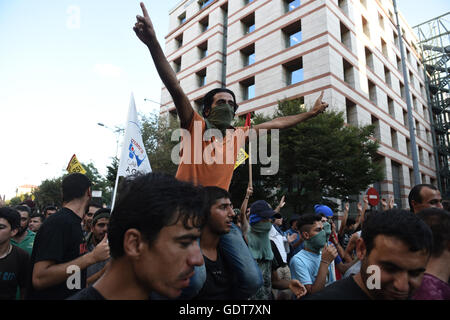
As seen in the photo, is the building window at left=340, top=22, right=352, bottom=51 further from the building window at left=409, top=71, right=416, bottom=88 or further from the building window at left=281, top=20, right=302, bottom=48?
the building window at left=409, top=71, right=416, bottom=88

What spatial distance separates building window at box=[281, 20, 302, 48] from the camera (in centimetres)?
1920

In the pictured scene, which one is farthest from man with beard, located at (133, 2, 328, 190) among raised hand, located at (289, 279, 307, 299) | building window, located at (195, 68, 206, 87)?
building window, located at (195, 68, 206, 87)

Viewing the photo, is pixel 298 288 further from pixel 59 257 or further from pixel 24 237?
pixel 24 237

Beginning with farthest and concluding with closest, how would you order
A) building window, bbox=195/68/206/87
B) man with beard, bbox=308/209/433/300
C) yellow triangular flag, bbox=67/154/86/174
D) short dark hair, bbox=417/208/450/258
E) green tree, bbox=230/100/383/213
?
building window, bbox=195/68/206/87 < green tree, bbox=230/100/383/213 < yellow triangular flag, bbox=67/154/86/174 < short dark hair, bbox=417/208/450/258 < man with beard, bbox=308/209/433/300

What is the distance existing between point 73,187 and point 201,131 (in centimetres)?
153

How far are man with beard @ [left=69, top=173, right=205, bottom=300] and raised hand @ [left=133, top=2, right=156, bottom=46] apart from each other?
108cm

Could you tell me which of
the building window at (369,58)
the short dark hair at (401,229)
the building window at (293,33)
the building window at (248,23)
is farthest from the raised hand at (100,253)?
the building window at (369,58)

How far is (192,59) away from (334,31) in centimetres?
1350

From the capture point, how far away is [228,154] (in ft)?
7.20

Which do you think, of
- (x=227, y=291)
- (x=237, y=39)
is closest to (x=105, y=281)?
(x=227, y=291)

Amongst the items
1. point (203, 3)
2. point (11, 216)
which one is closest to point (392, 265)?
point (11, 216)

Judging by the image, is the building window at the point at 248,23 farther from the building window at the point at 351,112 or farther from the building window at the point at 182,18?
the building window at the point at 351,112

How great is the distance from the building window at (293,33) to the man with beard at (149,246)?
67.0 feet
